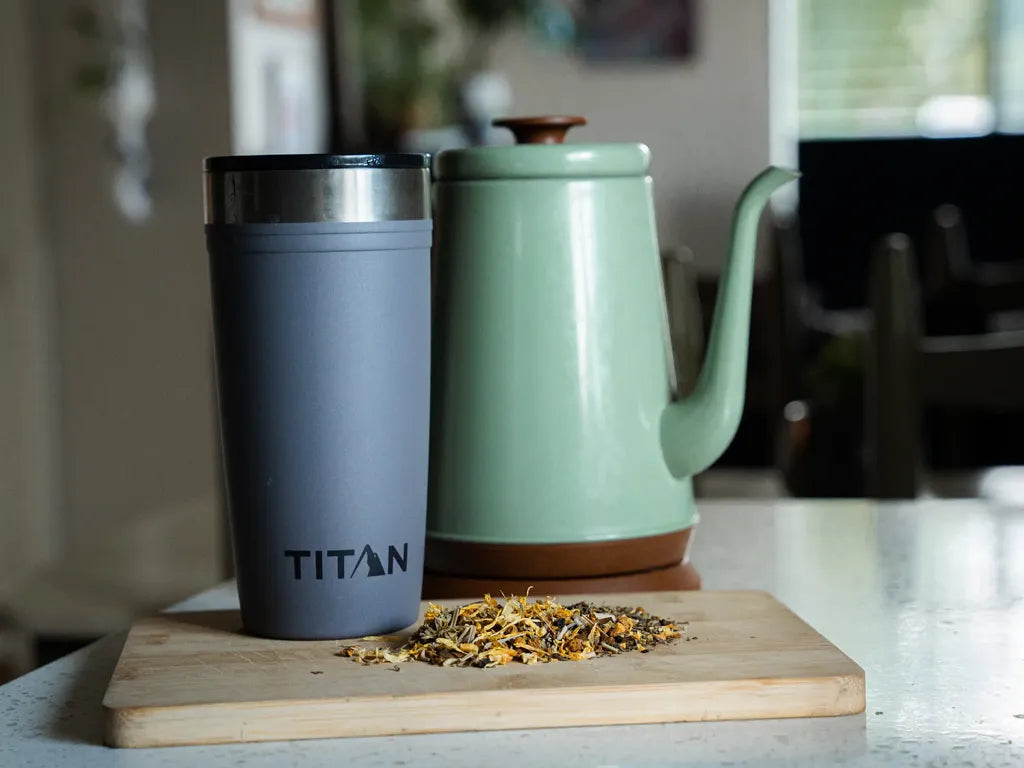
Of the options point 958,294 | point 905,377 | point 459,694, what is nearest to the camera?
point 459,694

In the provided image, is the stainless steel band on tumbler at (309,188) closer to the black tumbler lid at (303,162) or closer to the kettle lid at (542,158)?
the black tumbler lid at (303,162)

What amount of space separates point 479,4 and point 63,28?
103 centimetres

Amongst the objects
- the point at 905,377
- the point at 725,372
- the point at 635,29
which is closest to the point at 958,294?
the point at 905,377

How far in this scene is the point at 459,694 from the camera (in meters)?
0.52

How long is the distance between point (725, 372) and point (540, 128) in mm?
143

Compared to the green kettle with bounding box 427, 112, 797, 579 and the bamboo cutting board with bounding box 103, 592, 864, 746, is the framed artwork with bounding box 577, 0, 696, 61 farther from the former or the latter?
the bamboo cutting board with bounding box 103, 592, 864, 746

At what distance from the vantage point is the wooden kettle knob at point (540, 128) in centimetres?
71

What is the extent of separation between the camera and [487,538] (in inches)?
27.0

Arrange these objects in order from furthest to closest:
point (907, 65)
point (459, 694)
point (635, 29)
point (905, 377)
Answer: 1. point (907, 65)
2. point (635, 29)
3. point (905, 377)
4. point (459, 694)

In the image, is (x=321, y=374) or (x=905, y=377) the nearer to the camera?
(x=321, y=374)

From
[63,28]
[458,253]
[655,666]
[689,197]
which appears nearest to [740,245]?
[458,253]

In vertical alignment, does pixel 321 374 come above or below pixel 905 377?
above

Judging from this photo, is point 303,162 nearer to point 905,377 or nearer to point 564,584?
point 564,584

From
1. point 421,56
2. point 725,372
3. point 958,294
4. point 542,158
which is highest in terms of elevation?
point 421,56
